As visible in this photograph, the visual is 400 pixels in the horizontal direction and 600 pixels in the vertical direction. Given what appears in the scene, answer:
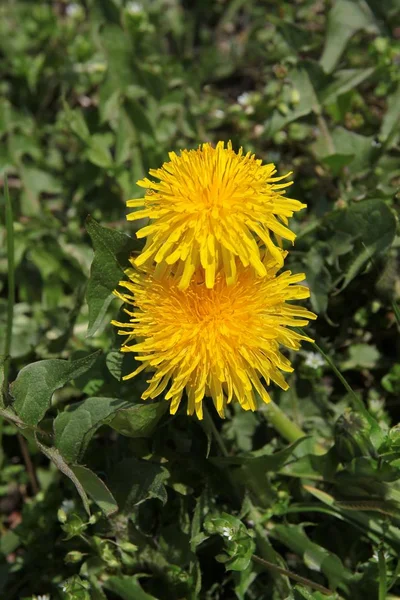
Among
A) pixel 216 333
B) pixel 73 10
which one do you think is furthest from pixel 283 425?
pixel 73 10

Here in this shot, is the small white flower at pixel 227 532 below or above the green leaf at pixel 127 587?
above

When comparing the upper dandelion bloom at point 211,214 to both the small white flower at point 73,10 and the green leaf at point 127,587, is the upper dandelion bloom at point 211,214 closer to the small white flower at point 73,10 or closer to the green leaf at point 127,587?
the green leaf at point 127,587

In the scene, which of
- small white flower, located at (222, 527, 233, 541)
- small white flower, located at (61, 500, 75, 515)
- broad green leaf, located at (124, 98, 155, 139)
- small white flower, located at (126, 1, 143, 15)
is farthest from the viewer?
small white flower, located at (126, 1, 143, 15)

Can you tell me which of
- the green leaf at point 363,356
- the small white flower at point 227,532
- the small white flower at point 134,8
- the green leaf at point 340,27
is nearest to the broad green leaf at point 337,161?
the green leaf at point 340,27

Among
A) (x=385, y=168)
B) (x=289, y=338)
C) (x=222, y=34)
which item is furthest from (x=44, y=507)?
(x=222, y=34)

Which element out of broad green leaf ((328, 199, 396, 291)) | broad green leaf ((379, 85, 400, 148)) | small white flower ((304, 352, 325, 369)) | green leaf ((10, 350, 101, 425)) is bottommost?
small white flower ((304, 352, 325, 369))

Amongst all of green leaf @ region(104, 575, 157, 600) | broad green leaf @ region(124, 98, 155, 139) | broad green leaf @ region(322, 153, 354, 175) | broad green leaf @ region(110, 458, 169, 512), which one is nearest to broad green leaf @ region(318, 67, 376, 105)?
broad green leaf @ region(322, 153, 354, 175)

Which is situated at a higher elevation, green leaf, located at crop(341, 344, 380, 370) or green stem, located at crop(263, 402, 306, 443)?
green leaf, located at crop(341, 344, 380, 370)

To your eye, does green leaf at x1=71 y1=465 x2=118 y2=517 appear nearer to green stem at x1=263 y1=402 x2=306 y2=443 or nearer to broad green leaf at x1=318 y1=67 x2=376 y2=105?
green stem at x1=263 y1=402 x2=306 y2=443
